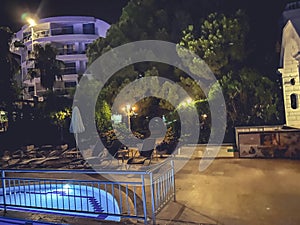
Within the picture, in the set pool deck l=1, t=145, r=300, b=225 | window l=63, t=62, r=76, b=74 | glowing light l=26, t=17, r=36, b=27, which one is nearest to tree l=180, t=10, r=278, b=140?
pool deck l=1, t=145, r=300, b=225

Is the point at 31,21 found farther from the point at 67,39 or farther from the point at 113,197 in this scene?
the point at 113,197

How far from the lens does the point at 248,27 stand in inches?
636

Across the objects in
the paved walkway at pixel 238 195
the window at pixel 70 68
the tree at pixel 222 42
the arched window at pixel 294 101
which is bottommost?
the paved walkway at pixel 238 195

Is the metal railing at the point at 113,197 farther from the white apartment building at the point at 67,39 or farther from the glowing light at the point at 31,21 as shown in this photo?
the glowing light at the point at 31,21

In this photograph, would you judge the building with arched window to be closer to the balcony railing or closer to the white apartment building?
the white apartment building

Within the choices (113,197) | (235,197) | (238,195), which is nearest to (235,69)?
(238,195)

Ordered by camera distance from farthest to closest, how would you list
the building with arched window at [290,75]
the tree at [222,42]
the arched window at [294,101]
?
the tree at [222,42], the arched window at [294,101], the building with arched window at [290,75]

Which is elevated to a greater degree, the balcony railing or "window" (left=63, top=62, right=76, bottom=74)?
the balcony railing

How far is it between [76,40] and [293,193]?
3233 centimetres

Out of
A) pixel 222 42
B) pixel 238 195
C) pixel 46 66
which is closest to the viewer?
pixel 238 195

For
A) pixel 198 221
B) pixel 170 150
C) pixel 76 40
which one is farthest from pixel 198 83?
pixel 76 40

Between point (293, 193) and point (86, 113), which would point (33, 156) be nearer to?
point (86, 113)

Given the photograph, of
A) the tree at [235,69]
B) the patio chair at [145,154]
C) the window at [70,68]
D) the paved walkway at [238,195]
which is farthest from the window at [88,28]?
the paved walkway at [238,195]

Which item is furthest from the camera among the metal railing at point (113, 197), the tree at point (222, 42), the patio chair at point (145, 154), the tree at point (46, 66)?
the tree at point (46, 66)
